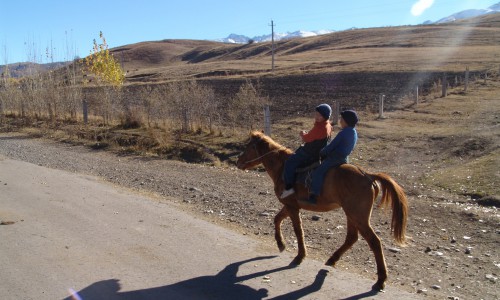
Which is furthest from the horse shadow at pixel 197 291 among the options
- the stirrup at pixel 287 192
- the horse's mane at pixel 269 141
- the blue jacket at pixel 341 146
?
the horse's mane at pixel 269 141

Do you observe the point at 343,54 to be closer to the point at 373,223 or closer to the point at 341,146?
the point at 373,223

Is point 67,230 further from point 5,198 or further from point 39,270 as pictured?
point 5,198

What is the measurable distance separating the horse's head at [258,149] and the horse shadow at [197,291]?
220cm

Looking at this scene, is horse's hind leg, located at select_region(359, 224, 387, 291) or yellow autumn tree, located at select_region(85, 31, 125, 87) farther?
yellow autumn tree, located at select_region(85, 31, 125, 87)

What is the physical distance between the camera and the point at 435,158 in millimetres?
14680

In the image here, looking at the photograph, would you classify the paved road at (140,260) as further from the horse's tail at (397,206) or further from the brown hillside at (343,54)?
the brown hillside at (343,54)

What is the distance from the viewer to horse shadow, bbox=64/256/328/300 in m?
5.22

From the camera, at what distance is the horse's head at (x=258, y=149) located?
23.9 ft

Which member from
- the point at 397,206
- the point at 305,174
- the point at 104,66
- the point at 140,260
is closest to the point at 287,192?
the point at 305,174

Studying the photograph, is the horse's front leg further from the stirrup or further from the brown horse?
the stirrup

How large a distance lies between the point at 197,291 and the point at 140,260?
1.37 meters

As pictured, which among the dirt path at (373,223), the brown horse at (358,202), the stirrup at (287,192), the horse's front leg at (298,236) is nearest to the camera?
the brown horse at (358,202)

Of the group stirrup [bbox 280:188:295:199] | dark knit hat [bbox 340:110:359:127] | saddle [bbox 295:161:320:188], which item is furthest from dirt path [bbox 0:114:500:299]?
dark knit hat [bbox 340:110:359:127]

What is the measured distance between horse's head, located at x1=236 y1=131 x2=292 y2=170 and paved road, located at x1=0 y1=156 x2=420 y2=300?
127 cm
